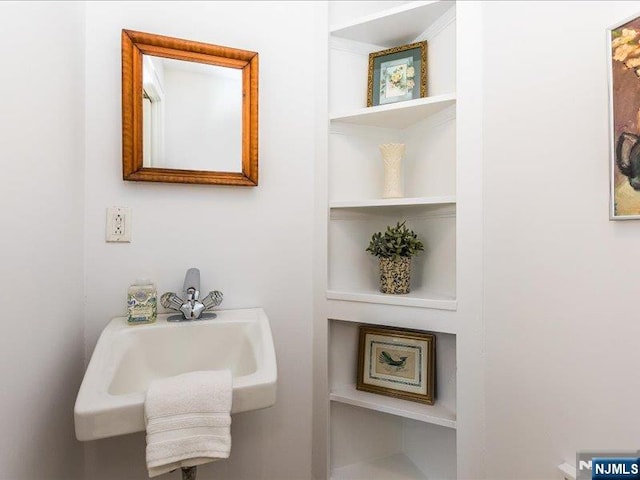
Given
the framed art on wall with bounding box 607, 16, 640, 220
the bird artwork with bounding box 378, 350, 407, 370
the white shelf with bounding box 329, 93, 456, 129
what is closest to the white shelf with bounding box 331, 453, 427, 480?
the bird artwork with bounding box 378, 350, 407, 370

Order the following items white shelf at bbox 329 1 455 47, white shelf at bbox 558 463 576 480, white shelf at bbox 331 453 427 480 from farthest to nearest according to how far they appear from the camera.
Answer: white shelf at bbox 331 453 427 480
white shelf at bbox 329 1 455 47
white shelf at bbox 558 463 576 480

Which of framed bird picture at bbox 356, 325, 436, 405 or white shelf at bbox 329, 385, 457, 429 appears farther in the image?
framed bird picture at bbox 356, 325, 436, 405

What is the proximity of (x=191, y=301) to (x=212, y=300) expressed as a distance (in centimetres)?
7

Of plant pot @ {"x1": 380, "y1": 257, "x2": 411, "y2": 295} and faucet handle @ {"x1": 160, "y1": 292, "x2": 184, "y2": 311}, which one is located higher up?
plant pot @ {"x1": 380, "y1": 257, "x2": 411, "y2": 295}

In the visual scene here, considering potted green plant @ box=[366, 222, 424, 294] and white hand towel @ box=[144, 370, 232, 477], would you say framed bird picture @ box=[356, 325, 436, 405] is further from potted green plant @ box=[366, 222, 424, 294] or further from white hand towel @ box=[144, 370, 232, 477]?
white hand towel @ box=[144, 370, 232, 477]

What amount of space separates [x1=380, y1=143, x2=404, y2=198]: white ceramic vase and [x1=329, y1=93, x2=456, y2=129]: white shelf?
0.12 m

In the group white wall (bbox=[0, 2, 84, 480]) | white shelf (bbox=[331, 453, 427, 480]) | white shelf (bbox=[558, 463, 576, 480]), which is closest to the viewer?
white wall (bbox=[0, 2, 84, 480])

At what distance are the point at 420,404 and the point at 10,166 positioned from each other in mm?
1417

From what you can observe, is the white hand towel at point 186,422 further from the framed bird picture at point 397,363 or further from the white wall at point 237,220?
the framed bird picture at point 397,363

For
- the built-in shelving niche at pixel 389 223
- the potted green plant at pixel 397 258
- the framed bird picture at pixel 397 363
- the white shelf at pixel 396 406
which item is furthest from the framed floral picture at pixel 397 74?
the white shelf at pixel 396 406

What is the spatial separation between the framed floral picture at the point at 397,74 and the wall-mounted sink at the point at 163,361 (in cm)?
103

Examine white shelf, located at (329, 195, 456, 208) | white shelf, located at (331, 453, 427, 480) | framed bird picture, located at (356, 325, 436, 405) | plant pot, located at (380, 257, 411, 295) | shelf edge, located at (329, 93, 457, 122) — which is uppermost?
shelf edge, located at (329, 93, 457, 122)

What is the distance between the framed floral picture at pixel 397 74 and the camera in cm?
134

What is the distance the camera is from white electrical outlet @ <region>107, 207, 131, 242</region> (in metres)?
1.17
